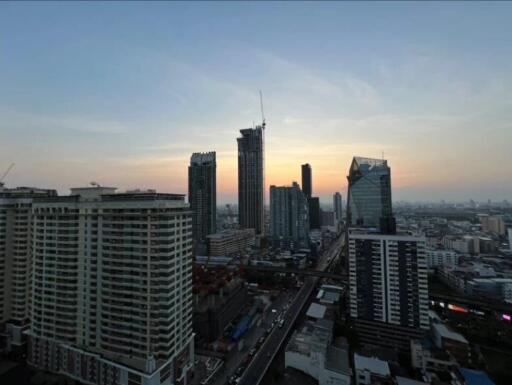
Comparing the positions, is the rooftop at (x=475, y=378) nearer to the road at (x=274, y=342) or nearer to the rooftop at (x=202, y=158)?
the road at (x=274, y=342)

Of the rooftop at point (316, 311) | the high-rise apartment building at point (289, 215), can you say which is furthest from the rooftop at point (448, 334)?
the high-rise apartment building at point (289, 215)

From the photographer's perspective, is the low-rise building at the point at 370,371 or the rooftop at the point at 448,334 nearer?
the low-rise building at the point at 370,371

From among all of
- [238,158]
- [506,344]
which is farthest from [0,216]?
[238,158]

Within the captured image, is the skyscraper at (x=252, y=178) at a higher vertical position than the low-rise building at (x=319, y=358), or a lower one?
higher

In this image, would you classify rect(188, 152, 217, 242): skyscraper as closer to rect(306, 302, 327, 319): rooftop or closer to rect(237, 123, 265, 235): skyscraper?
rect(237, 123, 265, 235): skyscraper

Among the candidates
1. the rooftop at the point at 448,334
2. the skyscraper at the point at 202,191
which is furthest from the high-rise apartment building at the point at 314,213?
the rooftop at the point at 448,334

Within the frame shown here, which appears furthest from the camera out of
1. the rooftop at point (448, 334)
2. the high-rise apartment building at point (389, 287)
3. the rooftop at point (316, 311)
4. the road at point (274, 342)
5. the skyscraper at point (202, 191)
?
the skyscraper at point (202, 191)

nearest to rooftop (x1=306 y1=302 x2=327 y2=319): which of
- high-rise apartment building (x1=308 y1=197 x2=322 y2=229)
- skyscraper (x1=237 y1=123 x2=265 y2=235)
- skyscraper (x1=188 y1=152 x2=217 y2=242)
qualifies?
skyscraper (x1=188 y1=152 x2=217 y2=242)

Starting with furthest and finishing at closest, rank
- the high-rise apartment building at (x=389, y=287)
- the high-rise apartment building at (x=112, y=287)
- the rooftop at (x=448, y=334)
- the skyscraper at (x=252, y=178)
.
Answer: the skyscraper at (x=252, y=178), the high-rise apartment building at (x=389, y=287), the rooftop at (x=448, y=334), the high-rise apartment building at (x=112, y=287)

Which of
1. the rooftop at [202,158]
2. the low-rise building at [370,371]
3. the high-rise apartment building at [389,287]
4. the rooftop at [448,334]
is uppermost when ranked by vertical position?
the rooftop at [202,158]
